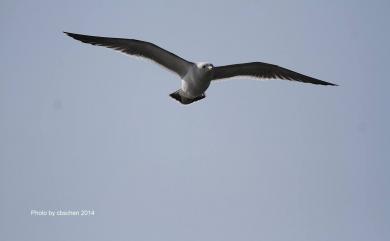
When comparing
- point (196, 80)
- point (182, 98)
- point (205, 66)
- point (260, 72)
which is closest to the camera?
point (205, 66)

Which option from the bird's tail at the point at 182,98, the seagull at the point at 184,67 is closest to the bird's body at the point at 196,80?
the seagull at the point at 184,67

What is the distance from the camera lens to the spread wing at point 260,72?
49.3ft

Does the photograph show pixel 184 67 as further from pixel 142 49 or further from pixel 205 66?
pixel 142 49

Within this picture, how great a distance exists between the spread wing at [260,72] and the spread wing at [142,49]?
3.42ft

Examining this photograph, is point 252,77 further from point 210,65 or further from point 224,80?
point 210,65

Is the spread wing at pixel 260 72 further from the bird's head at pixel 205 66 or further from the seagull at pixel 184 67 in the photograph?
the bird's head at pixel 205 66

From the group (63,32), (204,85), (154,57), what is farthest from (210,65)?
(63,32)

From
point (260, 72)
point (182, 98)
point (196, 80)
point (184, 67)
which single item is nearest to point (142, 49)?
point (184, 67)

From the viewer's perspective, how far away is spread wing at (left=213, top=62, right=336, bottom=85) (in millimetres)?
15031

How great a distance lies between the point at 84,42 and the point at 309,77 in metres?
6.45

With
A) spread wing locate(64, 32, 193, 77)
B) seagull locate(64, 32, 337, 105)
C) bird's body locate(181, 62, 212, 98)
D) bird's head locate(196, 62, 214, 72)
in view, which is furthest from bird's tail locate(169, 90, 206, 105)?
bird's head locate(196, 62, 214, 72)

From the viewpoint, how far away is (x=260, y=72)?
1566cm

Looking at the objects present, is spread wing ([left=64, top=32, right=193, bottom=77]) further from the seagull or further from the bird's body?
the bird's body

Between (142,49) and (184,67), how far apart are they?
1167 mm
